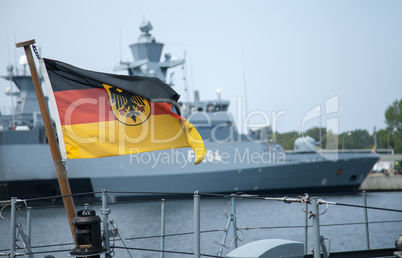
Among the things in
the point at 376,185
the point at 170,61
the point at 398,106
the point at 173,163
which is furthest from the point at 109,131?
the point at 398,106

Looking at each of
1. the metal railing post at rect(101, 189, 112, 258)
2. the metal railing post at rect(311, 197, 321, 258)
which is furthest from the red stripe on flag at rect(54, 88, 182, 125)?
the metal railing post at rect(311, 197, 321, 258)

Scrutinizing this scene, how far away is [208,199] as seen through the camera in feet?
112

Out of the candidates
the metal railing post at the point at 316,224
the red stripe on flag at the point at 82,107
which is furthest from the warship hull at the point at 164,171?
the metal railing post at the point at 316,224

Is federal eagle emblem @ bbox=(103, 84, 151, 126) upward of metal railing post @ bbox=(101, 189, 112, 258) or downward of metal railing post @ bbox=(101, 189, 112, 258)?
upward

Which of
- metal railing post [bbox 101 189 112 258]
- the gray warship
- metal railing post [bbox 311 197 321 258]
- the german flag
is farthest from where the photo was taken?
the gray warship

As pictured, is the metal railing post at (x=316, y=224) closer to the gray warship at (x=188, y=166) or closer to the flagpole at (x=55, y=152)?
the flagpole at (x=55, y=152)

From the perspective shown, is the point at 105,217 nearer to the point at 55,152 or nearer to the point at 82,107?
the point at 55,152

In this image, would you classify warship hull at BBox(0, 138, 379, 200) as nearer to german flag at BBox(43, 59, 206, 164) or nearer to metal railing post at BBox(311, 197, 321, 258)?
german flag at BBox(43, 59, 206, 164)

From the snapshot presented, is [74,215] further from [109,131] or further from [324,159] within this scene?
[324,159]

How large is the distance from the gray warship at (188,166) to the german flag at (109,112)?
26.5 meters

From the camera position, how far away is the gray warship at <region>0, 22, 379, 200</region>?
32.5 metres

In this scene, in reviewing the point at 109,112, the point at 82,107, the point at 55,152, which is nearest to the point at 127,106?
the point at 109,112

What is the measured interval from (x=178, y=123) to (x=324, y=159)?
97.5 ft

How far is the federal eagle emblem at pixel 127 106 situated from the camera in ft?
18.6
